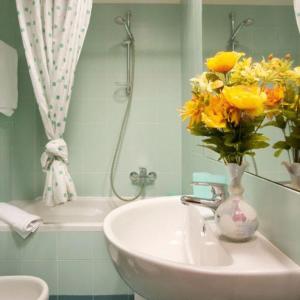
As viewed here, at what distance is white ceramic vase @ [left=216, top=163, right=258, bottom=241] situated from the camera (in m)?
0.63

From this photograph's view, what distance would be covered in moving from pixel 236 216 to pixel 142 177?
1743 millimetres

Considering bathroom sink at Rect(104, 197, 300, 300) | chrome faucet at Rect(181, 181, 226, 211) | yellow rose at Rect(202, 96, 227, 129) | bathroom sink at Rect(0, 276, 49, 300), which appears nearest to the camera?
bathroom sink at Rect(104, 197, 300, 300)

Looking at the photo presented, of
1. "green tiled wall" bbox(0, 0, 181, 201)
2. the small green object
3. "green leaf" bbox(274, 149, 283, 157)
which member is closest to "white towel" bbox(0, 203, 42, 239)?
"green tiled wall" bbox(0, 0, 181, 201)

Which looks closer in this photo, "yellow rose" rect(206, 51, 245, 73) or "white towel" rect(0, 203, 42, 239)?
"yellow rose" rect(206, 51, 245, 73)

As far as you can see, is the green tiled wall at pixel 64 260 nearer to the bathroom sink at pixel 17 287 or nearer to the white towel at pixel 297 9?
the bathroom sink at pixel 17 287

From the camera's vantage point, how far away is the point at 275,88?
625 millimetres

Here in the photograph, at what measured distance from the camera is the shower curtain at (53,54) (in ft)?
5.44

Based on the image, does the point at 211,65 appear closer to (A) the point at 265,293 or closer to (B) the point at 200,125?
(B) the point at 200,125

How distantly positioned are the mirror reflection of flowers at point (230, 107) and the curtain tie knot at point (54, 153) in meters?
1.21

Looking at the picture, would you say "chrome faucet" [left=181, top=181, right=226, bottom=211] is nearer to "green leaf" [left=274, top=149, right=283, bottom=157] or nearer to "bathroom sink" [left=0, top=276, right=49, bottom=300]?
"green leaf" [left=274, top=149, right=283, bottom=157]

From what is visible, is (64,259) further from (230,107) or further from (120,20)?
(120,20)

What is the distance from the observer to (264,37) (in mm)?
811

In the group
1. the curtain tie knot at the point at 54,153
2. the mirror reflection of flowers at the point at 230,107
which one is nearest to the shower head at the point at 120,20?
the curtain tie knot at the point at 54,153

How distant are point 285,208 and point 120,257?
1.22ft
